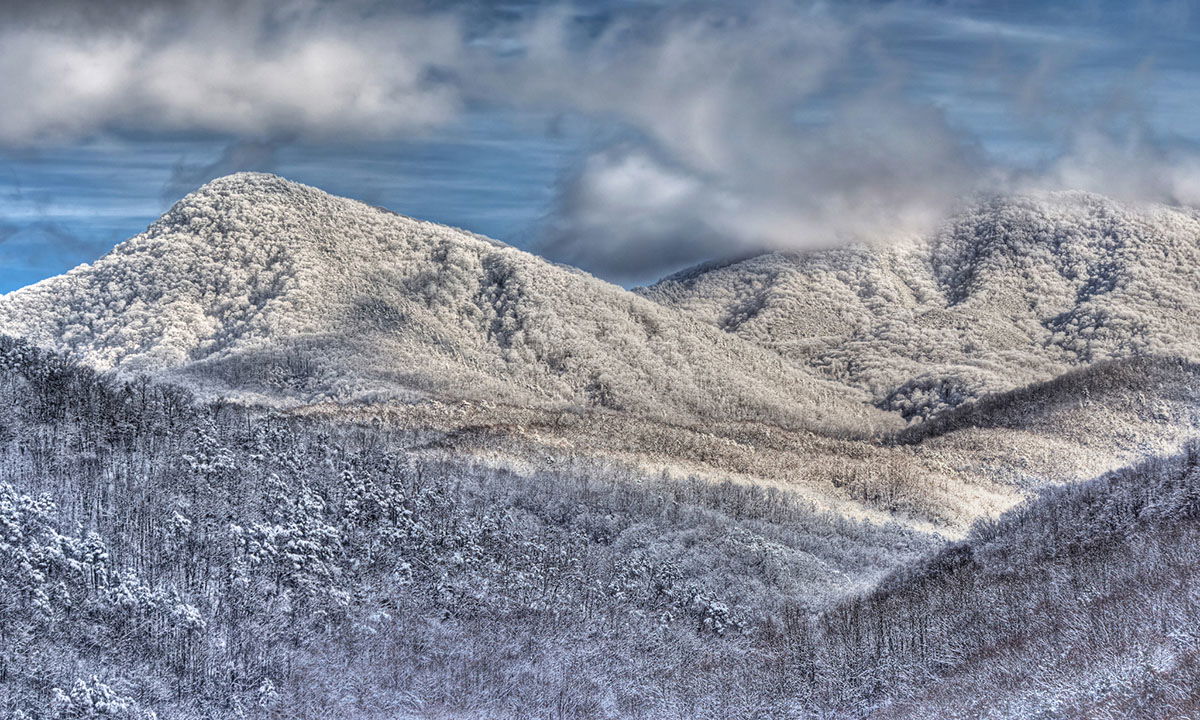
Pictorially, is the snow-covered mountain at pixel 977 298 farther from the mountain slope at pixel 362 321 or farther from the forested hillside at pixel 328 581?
the forested hillside at pixel 328 581

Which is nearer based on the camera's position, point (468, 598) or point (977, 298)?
point (468, 598)

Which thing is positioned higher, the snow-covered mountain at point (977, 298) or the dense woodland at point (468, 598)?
the snow-covered mountain at point (977, 298)

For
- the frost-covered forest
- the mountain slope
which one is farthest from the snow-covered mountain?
the mountain slope

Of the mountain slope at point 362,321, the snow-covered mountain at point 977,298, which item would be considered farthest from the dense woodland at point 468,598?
the snow-covered mountain at point 977,298

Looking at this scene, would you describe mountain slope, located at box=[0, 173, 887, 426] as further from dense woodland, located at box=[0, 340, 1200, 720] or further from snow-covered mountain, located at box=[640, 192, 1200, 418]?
dense woodland, located at box=[0, 340, 1200, 720]

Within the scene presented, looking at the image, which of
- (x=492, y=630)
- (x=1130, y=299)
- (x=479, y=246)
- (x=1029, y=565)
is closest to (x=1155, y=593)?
(x=1029, y=565)

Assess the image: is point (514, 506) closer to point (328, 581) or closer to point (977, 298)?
point (328, 581)

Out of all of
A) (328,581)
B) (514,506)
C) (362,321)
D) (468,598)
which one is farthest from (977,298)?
(328,581)
